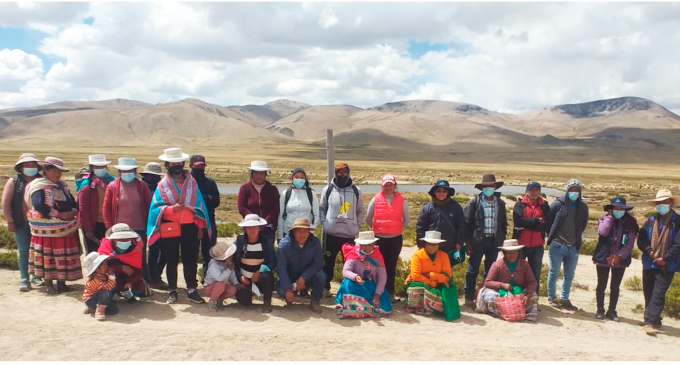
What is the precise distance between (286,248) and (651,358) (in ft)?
15.6

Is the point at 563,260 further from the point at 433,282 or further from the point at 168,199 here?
the point at 168,199

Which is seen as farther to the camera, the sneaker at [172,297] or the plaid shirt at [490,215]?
the plaid shirt at [490,215]

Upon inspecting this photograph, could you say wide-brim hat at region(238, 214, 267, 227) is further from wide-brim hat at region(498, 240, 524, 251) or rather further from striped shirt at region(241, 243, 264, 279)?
wide-brim hat at region(498, 240, 524, 251)

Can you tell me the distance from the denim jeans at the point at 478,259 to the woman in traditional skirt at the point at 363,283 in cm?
141

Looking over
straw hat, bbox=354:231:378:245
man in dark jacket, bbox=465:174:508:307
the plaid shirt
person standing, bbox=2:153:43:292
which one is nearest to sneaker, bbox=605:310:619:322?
man in dark jacket, bbox=465:174:508:307

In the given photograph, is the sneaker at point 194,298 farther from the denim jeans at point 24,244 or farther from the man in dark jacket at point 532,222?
the man in dark jacket at point 532,222

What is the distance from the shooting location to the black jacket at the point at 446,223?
7.14 meters

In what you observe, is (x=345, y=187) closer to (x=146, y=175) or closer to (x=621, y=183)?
(x=146, y=175)

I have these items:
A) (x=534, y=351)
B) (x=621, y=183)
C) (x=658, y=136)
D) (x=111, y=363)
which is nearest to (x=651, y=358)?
(x=534, y=351)

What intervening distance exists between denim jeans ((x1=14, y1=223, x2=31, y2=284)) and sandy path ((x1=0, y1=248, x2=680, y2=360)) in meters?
0.30

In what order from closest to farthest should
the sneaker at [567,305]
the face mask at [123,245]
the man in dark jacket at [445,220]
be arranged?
the face mask at [123,245] → the man in dark jacket at [445,220] → the sneaker at [567,305]

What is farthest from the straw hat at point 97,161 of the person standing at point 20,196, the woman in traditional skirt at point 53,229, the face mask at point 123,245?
the face mask at point 123,245

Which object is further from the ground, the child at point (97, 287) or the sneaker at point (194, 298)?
the child at point (97, 287)

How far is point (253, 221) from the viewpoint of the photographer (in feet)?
22.1
